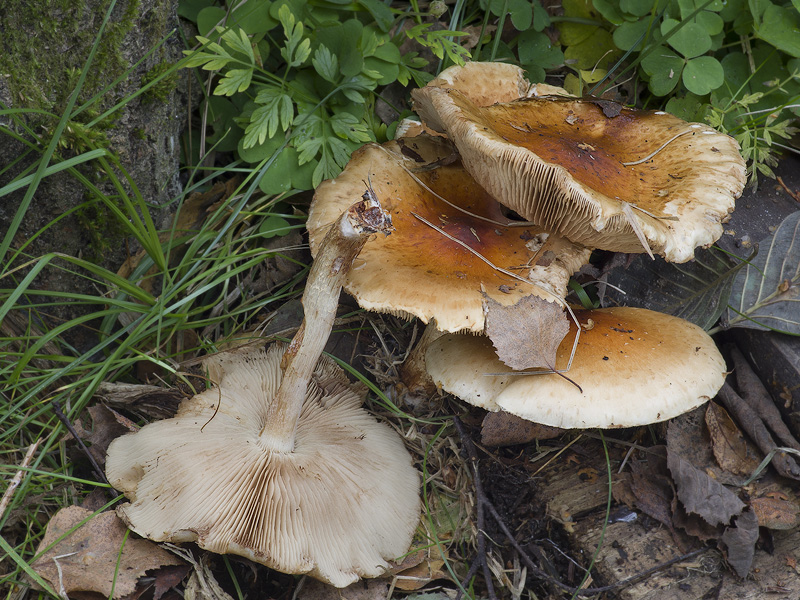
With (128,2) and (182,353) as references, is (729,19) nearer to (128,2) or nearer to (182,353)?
(128,2)

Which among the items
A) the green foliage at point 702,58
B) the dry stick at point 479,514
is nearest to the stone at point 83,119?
the dry stick at point 479,514

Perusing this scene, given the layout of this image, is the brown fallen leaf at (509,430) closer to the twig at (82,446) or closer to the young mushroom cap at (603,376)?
the young mushroom cap at (603,376)

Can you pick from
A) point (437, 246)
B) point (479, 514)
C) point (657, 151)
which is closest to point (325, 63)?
point (437, 246)

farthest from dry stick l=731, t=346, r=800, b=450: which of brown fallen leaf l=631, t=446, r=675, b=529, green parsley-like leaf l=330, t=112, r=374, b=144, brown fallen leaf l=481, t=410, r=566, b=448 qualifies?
green parsley-like leaf l=330, t=112, r=374, b=144

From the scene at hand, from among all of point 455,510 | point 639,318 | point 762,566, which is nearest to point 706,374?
point 639,318

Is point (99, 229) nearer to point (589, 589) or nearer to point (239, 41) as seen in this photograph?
point (239, 41)
